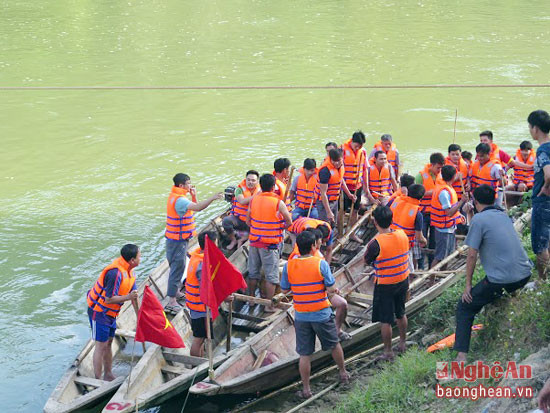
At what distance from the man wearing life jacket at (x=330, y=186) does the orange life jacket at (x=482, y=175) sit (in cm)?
192

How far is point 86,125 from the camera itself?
18000mm

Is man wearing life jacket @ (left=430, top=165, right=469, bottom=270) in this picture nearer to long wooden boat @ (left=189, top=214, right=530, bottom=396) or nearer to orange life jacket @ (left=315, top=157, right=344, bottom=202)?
long wooden boat @ (left=189, top=214, right=530, bottom=396)

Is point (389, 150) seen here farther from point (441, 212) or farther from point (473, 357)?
point (473, 357)

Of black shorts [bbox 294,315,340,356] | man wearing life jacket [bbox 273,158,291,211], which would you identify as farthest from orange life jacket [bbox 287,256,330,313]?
man wearing life jacket [bbox 273,158,291,211]

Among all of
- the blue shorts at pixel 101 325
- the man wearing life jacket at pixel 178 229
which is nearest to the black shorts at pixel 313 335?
the blue shorts at pixel 101 325

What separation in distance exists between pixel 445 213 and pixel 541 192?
106 inches

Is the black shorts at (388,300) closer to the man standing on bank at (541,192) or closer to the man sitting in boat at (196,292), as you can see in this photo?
the man standing on bank at (541,192)

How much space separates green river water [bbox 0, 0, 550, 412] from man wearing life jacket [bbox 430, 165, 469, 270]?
4472 millimetres

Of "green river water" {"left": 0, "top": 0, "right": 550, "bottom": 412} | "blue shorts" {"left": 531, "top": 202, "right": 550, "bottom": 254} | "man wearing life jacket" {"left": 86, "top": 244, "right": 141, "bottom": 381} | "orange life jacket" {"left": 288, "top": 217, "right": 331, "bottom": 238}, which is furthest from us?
"green river water" {"left": 0, "top": 0, "right": 550, "bottom": 412}

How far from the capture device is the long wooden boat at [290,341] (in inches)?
289

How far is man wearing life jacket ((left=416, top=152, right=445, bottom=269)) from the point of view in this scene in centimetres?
984

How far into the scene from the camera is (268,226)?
8.81m

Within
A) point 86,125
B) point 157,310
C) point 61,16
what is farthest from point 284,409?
point 61,16

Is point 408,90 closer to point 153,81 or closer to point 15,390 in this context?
point 153,81
